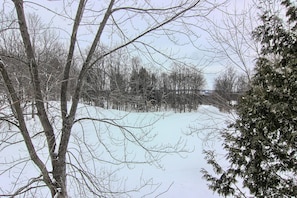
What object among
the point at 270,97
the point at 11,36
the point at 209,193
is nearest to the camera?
the point at 11,36

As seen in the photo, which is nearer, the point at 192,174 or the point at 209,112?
the point at 209,112

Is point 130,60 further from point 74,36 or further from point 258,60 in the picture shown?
point 258,60

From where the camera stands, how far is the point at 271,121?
3.37 m

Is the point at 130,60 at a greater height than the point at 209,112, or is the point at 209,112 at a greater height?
the point at 130,60

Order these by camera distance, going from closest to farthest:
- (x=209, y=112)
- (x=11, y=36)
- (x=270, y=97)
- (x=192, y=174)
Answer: (x=11, y=36) < (x=270, y=97) < (x=209, y=112) < (x=192, y=174)

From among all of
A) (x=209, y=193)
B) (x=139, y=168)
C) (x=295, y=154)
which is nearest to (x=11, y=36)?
(x=295, y=154)

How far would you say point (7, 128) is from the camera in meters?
3.01

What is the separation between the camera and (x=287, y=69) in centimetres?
315

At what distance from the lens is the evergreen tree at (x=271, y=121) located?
3.20m

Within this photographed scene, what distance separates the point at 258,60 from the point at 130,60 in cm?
185

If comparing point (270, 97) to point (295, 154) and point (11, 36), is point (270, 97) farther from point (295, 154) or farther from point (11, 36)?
point (11, 36)

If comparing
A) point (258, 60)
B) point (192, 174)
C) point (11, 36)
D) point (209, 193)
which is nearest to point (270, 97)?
point (258, 60)

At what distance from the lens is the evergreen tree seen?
3195mm

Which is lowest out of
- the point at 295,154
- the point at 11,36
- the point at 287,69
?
the point at 295,154
